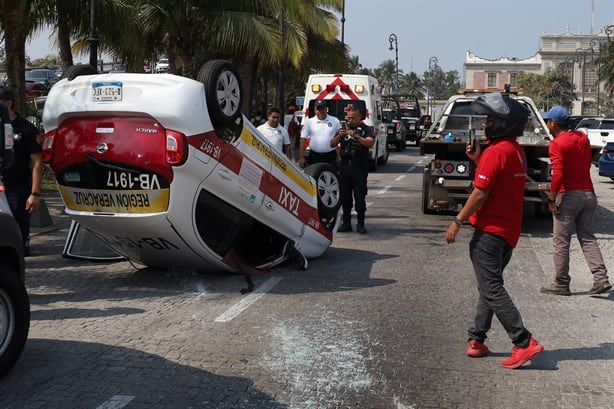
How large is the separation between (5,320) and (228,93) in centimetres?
317

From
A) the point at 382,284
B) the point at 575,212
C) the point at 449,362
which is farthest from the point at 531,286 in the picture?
the point at 449,362

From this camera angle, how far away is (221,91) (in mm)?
7531

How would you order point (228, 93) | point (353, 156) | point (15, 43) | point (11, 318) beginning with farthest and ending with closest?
point (15, 43)
point (353, 156)
point (228, 93)
point (11, 318)

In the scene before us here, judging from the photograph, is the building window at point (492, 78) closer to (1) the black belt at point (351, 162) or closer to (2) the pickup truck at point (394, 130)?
(2) the pickup truck at point (394, 130)

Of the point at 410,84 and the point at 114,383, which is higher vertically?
the point at 410,84

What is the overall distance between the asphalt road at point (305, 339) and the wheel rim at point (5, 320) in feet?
0.85

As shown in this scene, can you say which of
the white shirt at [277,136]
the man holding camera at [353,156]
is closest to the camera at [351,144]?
the man holding camera at [353,156]

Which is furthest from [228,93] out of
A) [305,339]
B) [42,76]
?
[42,76]

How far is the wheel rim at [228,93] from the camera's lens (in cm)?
751

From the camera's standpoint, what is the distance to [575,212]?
801 centimetres

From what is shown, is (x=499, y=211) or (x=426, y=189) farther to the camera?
(x=426, y=189)

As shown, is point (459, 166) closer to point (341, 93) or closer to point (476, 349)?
point (476, 349)

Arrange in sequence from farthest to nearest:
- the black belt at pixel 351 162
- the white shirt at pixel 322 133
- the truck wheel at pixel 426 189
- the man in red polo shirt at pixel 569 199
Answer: the truck wheel at pixel 426 189 → the white shirt at pixel 322 133 → the black belt at pixel 351 162 → the man in red polo shirt at pixel 569 199

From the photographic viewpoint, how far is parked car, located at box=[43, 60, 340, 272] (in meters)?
7.14
